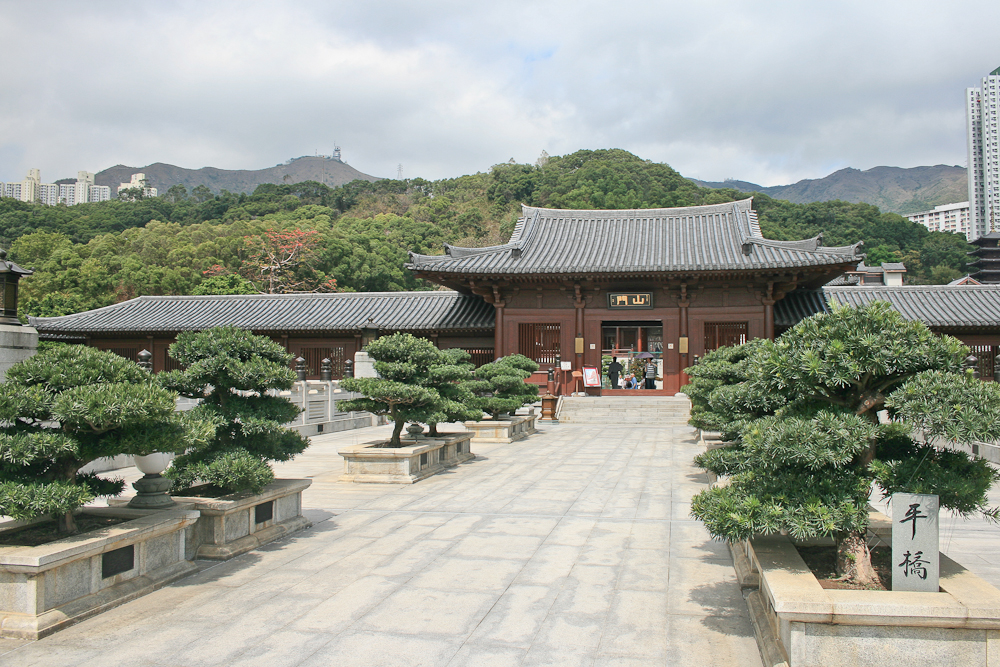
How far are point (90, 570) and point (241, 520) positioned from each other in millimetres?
1502

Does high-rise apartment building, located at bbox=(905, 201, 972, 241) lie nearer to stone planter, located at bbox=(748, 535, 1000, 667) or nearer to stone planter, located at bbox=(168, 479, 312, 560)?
stone planter, located at bbox=(168, 479, 312, 560)

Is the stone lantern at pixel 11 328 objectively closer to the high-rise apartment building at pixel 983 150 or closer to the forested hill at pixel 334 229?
the forested hill at pixel 334 229

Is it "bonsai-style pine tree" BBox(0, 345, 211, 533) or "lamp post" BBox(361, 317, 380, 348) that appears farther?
"lamp post" BBox(361, 317, 380, 348)

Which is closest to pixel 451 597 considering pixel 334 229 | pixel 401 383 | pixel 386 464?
pixel 386 464

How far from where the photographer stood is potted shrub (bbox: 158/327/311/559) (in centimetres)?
533

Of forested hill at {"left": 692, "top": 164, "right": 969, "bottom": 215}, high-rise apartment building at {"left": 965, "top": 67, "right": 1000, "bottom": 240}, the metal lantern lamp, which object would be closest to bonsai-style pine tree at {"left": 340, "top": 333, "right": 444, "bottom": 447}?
the metal lantern lamp

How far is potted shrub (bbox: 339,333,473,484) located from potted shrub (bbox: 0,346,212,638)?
4054mm

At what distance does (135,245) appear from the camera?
142ft

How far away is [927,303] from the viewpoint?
21844 mm

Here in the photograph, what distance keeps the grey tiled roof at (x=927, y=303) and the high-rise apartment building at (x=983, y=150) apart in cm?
10001

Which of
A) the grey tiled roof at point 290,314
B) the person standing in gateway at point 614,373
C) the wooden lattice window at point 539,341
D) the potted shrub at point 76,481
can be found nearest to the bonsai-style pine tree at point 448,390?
the potted shrub at point 76,481

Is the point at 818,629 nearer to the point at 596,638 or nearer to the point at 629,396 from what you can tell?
the point at 596,638

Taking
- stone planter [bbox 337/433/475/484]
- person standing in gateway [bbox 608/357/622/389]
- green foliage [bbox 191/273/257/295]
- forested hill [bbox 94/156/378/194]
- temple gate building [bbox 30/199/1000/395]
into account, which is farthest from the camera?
forested hill [bbox 94/156/378/194]

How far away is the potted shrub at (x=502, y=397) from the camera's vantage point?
14133mm
